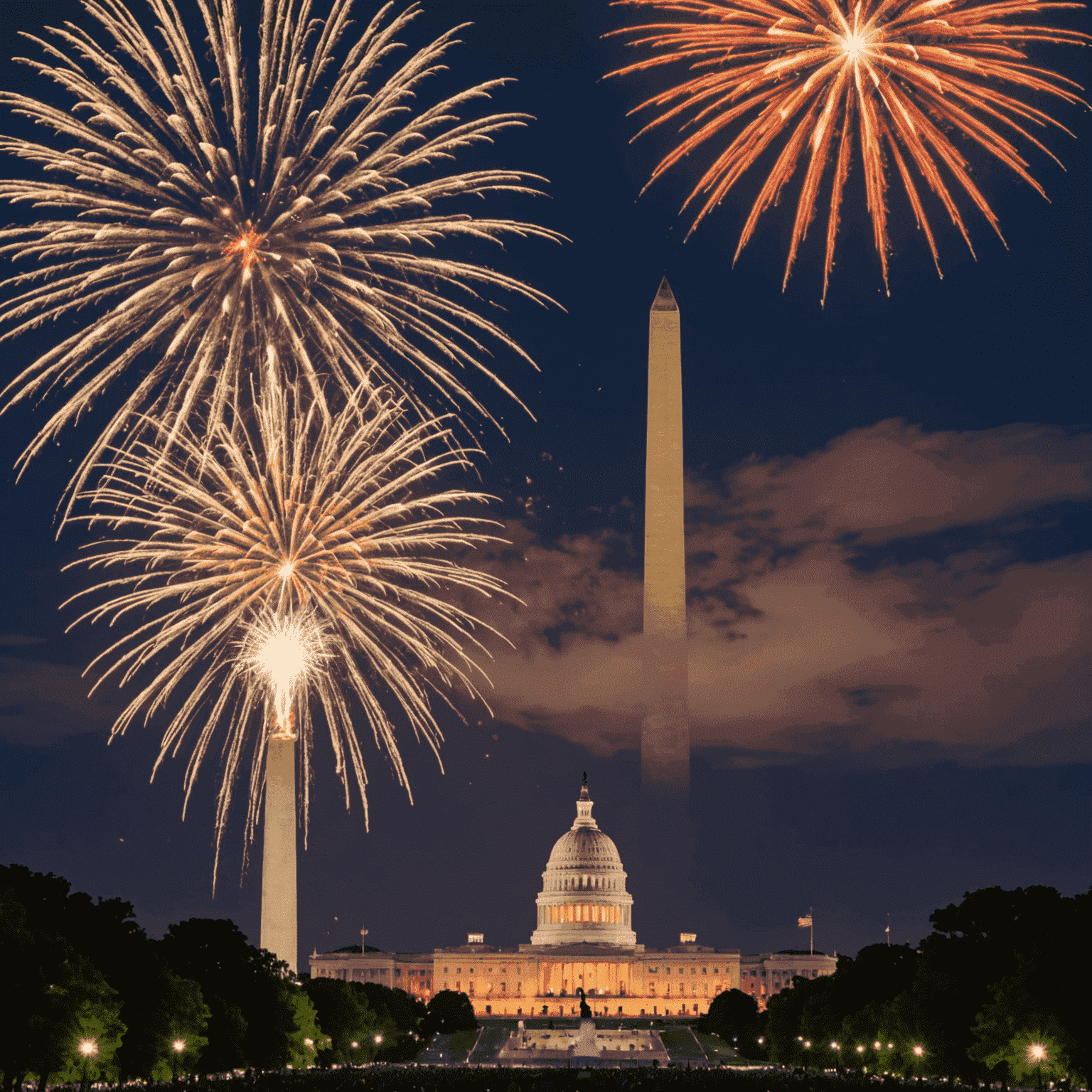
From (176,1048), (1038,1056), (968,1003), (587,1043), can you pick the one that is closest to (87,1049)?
(176,1048)

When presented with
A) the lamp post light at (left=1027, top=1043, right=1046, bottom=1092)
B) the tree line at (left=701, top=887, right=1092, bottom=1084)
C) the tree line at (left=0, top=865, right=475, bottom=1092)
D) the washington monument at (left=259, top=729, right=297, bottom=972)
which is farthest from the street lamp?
the lamp post light at (left=1027, top=1043, right=1046, bottom=1092)

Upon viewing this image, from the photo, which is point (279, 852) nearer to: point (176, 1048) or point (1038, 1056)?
point (176, 1048)

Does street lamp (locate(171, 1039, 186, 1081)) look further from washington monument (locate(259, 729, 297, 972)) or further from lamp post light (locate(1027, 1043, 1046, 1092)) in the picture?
lamp post light (locate(1027, 1043, 1046, 1092))

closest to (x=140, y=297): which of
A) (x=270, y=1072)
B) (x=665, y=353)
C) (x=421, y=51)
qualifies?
(x=421, y=51)

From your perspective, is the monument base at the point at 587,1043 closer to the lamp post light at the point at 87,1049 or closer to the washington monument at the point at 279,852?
the washington monument at the point at 279,852

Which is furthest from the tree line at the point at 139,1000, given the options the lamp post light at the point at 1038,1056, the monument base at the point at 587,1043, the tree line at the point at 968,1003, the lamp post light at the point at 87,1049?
the lamp post light at the point at 1038,1056
